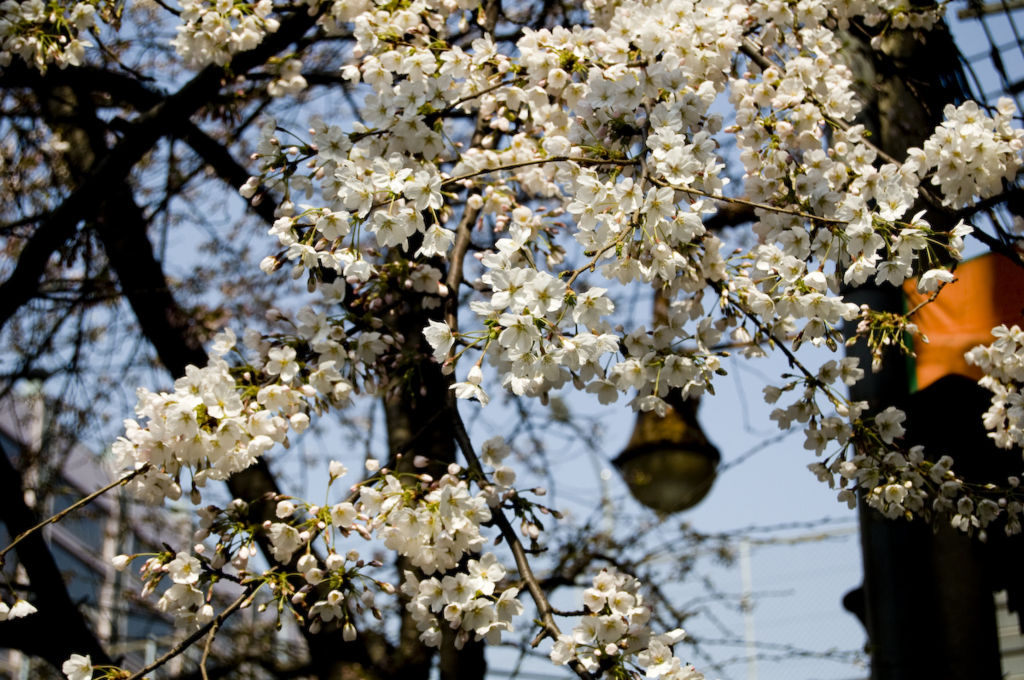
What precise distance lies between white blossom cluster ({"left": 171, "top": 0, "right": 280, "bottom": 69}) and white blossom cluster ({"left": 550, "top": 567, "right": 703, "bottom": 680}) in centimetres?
191

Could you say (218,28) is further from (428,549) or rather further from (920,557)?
(920,557)

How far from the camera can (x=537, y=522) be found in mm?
2314

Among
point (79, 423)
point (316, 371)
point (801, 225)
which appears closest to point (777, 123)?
point (801, 225)

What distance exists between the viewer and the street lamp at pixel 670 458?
3691 mm

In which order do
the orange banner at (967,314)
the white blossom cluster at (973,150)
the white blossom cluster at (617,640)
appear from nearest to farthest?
1. the white blossom cluster at (617,640)
2. the white blossom cluster at (973,150)
3. the orange banner at (967,314)

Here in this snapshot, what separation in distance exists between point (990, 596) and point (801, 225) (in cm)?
145

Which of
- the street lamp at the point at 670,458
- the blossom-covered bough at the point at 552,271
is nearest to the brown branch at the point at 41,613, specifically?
the blossom-covered bough at the point at 552,271

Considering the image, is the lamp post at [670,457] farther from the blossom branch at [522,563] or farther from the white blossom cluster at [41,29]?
the white blossom cluster at [41,29]

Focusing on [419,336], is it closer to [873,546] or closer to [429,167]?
[429,167]

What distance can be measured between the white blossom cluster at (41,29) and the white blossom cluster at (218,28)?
1.25 ft

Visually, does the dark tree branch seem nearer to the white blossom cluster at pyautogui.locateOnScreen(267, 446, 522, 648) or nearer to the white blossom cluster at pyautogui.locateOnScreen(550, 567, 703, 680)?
the white blossom cluster at pyautogui.locateOnScreen(267, 446, 522, 648)

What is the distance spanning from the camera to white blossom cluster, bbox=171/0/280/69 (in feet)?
9.12

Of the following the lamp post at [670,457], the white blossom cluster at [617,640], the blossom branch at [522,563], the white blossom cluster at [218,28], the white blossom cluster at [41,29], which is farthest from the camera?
the lamp post at [670,457]

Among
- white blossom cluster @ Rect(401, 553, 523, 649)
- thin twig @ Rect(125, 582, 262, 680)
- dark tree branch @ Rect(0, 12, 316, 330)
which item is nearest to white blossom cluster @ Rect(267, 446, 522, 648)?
white blossom cluster @ Rect(401, 553, 523, 649)
